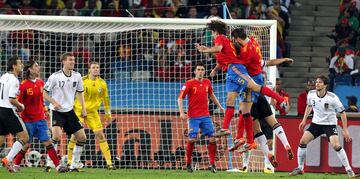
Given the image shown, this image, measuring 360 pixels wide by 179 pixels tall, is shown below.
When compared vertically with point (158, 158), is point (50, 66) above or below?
above

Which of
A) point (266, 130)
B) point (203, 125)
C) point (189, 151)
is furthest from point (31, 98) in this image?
point (266, 130)

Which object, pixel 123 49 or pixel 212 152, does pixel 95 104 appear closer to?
pixel 123 49

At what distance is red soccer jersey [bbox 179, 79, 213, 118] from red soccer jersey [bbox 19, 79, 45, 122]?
3.20 meters

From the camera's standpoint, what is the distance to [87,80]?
2669cm

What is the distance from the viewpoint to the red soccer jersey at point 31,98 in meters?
25.0

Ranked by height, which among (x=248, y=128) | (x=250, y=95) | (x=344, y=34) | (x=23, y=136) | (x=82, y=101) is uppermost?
(x=344, y=34)

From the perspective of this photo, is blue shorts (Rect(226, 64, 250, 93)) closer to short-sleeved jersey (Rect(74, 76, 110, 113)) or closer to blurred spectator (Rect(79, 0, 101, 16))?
short-sleeved jersey (Rect(74, 76, 110, 113))

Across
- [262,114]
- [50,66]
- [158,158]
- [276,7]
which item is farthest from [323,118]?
[276,7]

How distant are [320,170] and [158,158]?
12.2 ft

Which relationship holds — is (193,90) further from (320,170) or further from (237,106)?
(320,170)

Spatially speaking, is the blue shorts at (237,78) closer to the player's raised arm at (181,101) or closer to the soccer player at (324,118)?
the soccer player at (324,118)

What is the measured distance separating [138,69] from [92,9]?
6.17 meters

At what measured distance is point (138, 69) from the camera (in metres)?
28.5

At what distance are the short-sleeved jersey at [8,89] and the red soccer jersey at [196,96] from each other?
4144mm
